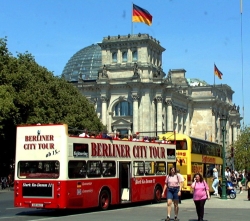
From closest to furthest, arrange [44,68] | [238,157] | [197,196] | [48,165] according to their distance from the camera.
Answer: [197,196] < [48,165] < [44,68] < [238,157]

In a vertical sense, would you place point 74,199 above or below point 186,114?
below

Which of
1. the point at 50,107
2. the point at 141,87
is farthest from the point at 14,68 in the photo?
the point at 141,87

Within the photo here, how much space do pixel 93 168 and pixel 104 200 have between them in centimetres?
205

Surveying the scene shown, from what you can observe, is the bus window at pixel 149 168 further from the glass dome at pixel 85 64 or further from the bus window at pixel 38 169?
the glass dome at pixel 85 64

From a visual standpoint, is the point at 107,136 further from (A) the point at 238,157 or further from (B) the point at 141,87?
(B) the point at 141,87

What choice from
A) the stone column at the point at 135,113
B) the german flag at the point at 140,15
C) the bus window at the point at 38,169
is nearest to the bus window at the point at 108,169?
the bus window at the point at 38,169

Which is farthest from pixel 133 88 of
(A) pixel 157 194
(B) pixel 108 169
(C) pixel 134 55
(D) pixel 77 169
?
(D) pixel 77 169

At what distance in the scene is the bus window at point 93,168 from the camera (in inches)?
1003

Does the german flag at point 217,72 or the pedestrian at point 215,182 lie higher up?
the german flag at point 217,72

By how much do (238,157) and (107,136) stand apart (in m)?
59.6

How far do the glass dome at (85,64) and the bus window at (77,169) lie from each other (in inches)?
3795

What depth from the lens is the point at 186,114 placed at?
124m

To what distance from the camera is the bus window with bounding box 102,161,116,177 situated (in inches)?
1052

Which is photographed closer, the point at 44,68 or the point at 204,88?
the point at 44,68
